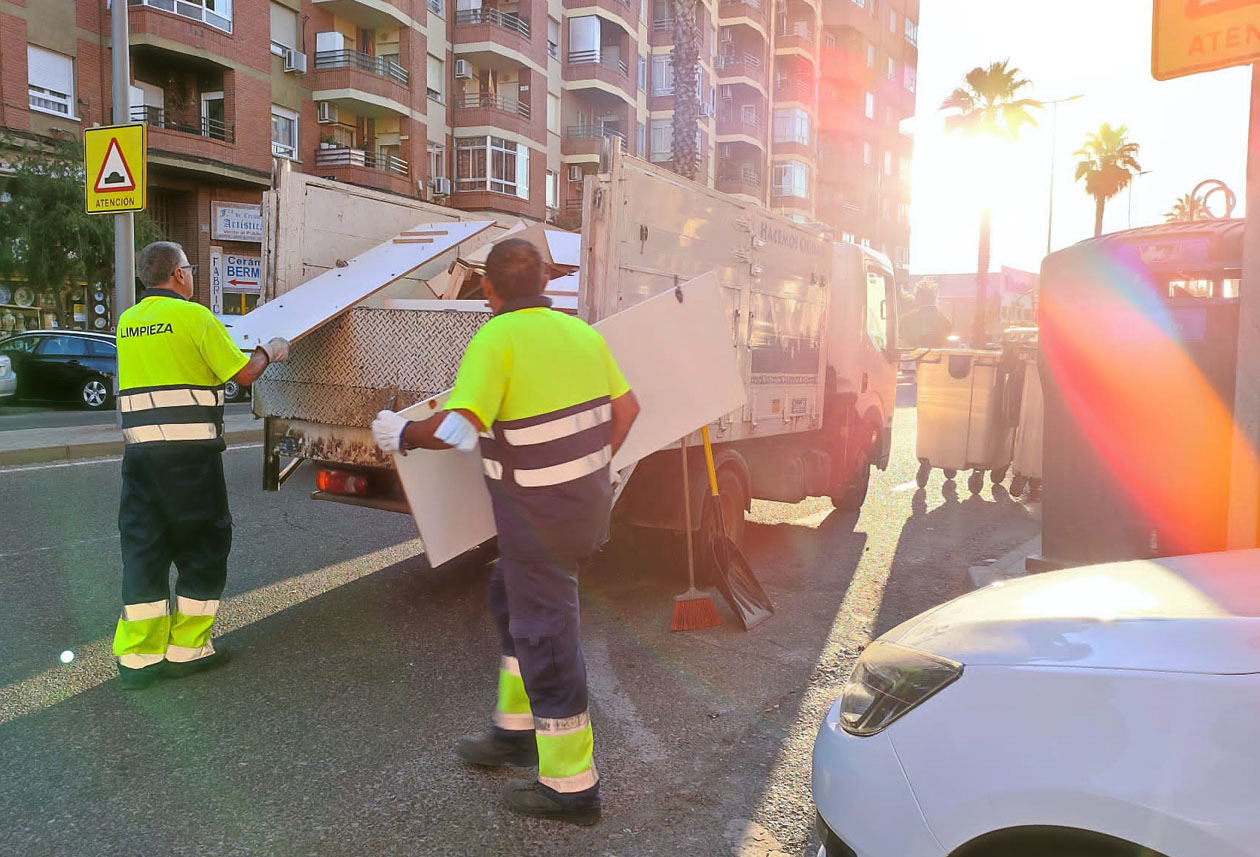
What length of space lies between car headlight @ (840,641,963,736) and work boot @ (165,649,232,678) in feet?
10.6

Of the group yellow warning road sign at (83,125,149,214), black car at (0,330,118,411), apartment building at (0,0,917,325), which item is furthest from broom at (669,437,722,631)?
apartment building at (0,0,917,325)

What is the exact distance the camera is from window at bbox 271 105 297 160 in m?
28.5

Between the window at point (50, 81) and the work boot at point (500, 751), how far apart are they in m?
25.0

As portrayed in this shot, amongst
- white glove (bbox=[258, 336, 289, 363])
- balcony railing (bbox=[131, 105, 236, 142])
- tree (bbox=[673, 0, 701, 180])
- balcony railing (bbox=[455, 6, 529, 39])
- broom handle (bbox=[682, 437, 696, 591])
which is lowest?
broom handle (bbox=[682, 437, 696, 591])

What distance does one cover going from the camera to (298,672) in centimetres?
447

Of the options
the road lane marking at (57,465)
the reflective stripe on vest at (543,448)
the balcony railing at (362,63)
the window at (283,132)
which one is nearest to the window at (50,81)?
the window at (283,132)

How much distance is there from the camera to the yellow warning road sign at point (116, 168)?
10516 millimetres

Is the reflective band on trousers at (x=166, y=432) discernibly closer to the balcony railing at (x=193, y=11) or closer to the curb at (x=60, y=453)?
the curb at (x=60, y=453)

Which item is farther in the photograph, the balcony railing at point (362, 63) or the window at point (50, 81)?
the balcony railing at point (362, 63)

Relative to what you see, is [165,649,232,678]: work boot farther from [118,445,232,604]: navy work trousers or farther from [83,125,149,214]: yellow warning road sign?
[83,125,149,214]: yellow warning road sign

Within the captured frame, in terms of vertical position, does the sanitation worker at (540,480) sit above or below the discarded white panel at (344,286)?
below

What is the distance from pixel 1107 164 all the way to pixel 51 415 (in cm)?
4399

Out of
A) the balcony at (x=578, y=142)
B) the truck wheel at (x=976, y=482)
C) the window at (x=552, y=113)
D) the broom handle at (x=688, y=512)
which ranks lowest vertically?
the truck wheel at (x=976, y=482)

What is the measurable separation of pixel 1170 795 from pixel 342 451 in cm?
478
